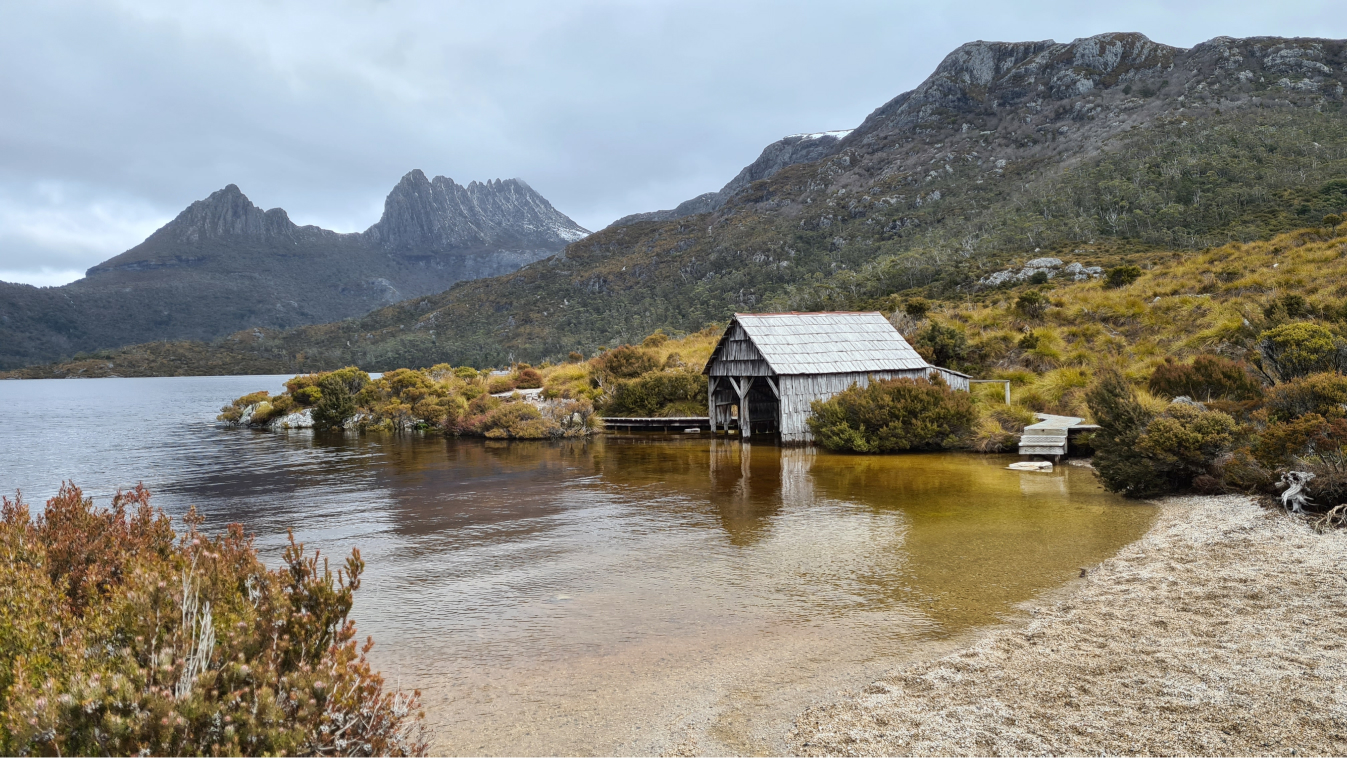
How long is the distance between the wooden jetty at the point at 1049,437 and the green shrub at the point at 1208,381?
6.63ft

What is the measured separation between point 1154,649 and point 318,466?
22935 mm

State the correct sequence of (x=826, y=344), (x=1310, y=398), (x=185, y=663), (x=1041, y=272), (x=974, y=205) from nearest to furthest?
(x=185, y=663), (x=1310, y=398), (x=826, y=344), (x=1041, y=272), (x=974, y=205)

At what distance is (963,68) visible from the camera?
126 m

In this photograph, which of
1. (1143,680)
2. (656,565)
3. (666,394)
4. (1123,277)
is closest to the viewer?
(1143,680)

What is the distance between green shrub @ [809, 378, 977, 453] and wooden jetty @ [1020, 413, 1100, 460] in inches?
88.2

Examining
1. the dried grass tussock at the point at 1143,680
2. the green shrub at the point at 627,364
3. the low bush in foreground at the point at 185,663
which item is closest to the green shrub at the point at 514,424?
the green shrub at the point at 627,364

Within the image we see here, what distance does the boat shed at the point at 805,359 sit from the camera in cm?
2419

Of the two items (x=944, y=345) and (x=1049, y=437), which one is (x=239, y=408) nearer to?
(x=944, y=345)

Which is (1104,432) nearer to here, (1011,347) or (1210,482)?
(1210,482)

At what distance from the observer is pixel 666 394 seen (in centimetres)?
3144

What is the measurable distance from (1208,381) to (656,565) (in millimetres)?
→ 15501

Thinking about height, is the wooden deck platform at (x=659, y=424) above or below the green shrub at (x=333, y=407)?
below

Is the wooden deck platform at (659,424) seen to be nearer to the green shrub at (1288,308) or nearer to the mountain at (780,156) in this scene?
the green shrub at (1288,308)

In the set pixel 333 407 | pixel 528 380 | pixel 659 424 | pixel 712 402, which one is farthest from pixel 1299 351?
pixel 333 407
